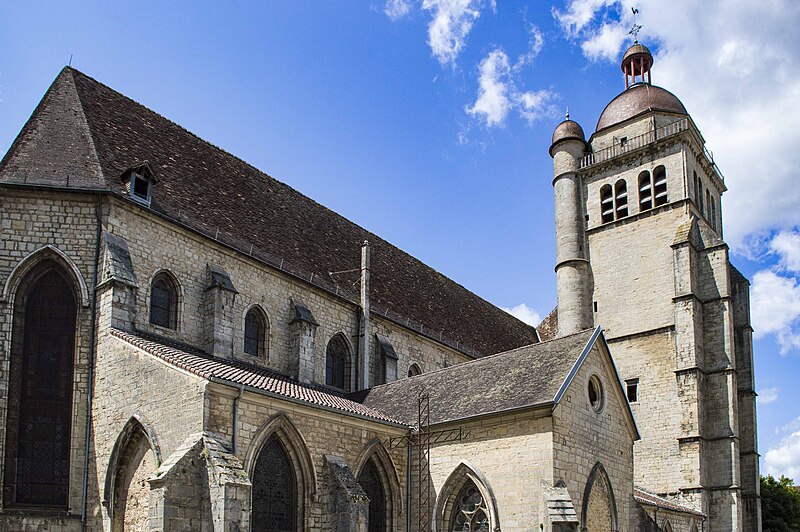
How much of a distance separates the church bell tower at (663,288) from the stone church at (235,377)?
2.52m

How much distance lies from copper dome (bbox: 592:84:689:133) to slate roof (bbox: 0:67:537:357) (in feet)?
37.1

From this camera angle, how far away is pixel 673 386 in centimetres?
3030

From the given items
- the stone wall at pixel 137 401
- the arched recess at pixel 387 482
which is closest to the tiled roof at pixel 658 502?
the arched recess at pixel 387 482

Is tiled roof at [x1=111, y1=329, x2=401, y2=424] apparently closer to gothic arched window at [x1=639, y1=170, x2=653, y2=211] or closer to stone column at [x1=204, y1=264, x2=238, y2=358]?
stone column at [x1=204, y1=264, x2=238, y2=358]

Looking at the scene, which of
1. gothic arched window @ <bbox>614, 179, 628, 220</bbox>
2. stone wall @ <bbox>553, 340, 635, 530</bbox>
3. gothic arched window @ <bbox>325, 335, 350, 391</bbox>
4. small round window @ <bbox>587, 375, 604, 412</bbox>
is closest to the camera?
stone wall @ <bbox>553, 340, 635, 530</bbox>

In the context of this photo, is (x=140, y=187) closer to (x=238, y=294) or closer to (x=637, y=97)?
(x=238, y=294)

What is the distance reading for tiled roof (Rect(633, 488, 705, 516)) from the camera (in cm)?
2281

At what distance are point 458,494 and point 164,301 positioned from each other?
7965mm

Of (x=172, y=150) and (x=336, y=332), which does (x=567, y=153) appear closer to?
(x=336, y=332)

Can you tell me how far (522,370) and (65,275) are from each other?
10255mm

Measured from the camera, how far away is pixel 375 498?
59.4ft

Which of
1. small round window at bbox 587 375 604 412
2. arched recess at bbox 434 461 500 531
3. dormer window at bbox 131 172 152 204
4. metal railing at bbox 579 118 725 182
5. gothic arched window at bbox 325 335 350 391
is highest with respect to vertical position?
metal railing at bbox 579 118 725 182

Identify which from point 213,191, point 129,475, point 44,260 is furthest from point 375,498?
point 213,191

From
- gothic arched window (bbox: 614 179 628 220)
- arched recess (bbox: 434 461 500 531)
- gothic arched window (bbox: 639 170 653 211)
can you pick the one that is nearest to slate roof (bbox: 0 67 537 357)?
arched recess (bbox: 434 461 500 531)
